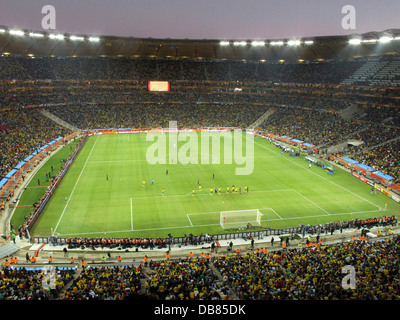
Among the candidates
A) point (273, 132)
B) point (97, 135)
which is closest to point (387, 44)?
point (273, 132)

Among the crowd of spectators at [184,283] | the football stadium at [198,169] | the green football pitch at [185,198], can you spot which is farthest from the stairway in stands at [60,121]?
the crowd of spectators at [184,283]

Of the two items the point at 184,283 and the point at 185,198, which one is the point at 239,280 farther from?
the point at 185,198

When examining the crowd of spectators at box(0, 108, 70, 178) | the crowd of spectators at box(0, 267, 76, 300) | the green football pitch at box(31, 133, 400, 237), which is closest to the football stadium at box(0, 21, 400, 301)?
the crowd of spectators at box(0, 267, 76, 300)

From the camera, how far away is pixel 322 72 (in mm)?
90062

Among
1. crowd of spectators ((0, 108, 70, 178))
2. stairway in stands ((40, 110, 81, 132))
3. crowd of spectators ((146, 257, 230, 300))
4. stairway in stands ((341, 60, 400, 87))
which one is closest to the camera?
crowd of spectators ((146, 257, 230, 300))

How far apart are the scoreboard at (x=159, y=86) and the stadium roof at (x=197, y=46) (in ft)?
36.2

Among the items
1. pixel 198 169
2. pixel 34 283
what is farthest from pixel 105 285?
pixel 198 169

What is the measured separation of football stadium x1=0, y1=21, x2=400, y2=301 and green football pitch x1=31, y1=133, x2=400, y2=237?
0.26 meters

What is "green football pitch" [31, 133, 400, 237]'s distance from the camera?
30.5 m

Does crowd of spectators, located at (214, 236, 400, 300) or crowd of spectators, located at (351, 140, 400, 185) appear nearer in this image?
crowd of spectators, located at (214, 236, 400, 300)

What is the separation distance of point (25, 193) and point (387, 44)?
78.5 m

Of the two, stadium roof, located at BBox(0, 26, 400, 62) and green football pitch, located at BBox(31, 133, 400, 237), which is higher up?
stadium roof, located at BBox(0, 26, 400, 62)

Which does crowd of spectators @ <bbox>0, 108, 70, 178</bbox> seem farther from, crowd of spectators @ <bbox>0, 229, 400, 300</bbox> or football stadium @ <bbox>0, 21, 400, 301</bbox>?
crowd of spectators @ <bbox>0, 229, 400, 300</bbox>
